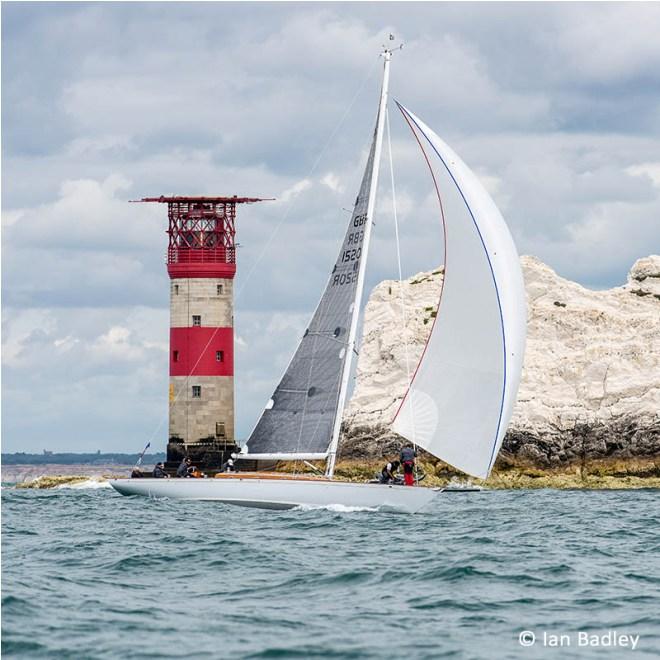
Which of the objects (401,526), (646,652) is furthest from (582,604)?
(401,526)

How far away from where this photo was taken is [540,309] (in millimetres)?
54344

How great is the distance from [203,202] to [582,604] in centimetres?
3680

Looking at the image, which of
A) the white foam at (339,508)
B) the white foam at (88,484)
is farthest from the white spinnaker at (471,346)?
the white foam at (88,484)

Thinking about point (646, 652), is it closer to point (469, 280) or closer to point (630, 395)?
point (469, 280)

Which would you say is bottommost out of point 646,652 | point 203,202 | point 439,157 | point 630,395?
point 646,652

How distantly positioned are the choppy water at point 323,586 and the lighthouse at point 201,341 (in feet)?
71.5

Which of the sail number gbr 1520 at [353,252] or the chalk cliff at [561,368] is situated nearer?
the sail number gbr 1520 at [353,252]

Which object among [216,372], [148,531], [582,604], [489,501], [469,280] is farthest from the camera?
[216,372]

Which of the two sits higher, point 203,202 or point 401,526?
point 203,202

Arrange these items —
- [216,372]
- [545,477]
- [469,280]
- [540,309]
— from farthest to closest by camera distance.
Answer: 1. [540,309]
2. [216,372]
3. [545,477]
4. [469,280]

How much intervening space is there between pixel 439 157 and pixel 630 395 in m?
22.7

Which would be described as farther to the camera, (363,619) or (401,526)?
(401,526)

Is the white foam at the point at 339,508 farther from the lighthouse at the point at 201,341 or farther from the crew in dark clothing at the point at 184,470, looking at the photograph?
the lighthouse at the point at 201,341

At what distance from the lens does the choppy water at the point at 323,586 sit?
41.6ft
